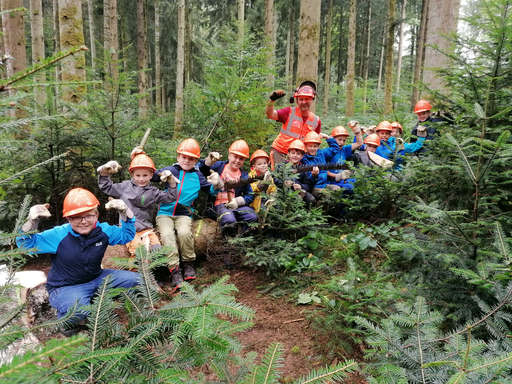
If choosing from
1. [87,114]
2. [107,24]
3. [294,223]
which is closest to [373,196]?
[294,223]

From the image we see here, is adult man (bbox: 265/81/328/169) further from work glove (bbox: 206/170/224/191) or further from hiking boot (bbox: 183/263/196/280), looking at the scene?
hiking boot (bbox: 183/263/196/280)

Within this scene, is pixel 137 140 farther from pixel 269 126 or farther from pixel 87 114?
pixel 269 126

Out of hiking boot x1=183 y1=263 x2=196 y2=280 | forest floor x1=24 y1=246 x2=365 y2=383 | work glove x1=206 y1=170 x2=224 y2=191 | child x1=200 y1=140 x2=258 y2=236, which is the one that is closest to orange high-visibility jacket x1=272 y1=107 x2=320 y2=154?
child x1=200 y1=140 x2=258 y2=236

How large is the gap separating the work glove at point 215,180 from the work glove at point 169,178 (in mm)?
515

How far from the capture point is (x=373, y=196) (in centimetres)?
509

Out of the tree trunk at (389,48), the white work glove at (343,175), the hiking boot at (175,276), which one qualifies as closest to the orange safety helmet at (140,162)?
the hiking boot at (175,276)

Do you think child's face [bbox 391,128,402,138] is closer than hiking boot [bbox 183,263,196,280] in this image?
No

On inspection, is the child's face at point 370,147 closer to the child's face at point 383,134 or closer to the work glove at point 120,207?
the child's face at point 383,134

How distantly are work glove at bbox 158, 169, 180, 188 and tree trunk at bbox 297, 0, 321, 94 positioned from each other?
12.9ft

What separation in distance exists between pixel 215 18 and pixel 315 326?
23437 mm

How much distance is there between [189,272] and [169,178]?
4.73ft

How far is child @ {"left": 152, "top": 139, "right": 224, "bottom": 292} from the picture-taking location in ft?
15.0

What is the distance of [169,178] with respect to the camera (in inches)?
177

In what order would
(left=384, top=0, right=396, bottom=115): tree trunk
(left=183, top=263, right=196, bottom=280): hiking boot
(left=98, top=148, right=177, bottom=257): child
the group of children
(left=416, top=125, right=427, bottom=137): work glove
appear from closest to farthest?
(left=98, top=148, right=177, bottom=257): child
the group of children
(left=183, top=263, right=196, bottom=280): hiking boot
(left=416, top=125, right=427, bottom=137): work glove
(left=384, top=0, right=396, bottom=115): tree trunk
